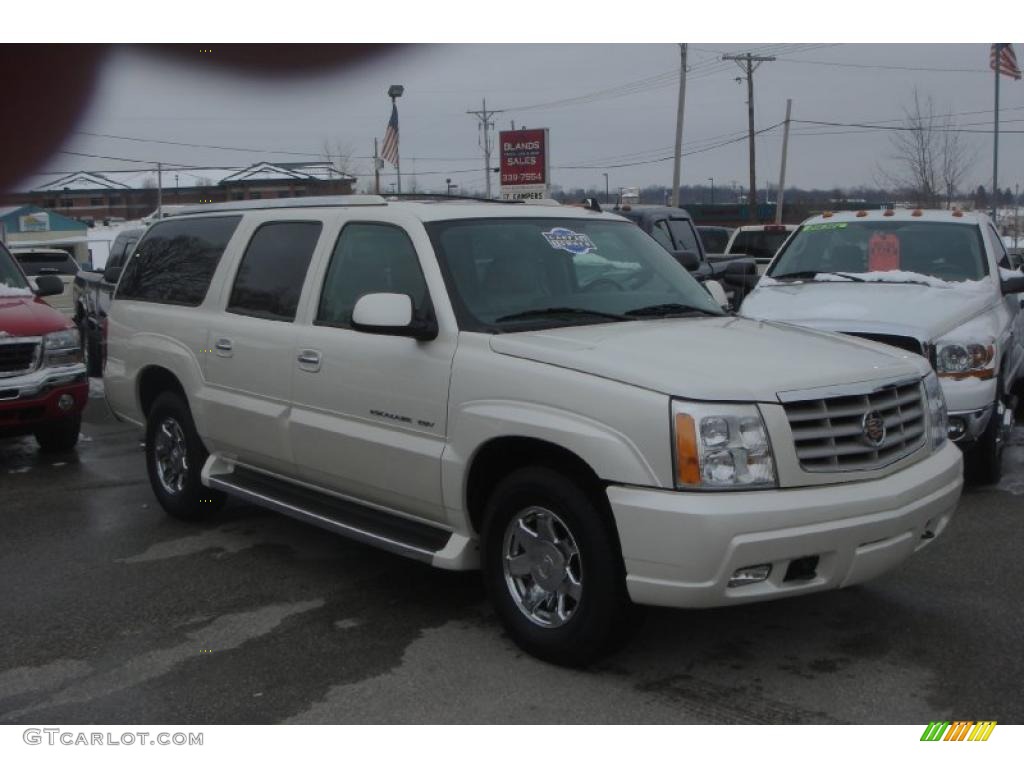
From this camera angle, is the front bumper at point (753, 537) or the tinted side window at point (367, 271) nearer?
the front bumper at point (753, 537)

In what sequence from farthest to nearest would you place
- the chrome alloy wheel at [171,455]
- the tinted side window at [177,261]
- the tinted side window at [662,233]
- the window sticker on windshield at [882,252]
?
the tinted side window at [662,233] → the window sticker on windshield at [882,252] → the chrome alloy wheel at [171,455] → the tinted side window at [177,261]

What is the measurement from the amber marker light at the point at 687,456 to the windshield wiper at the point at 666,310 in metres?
1.32

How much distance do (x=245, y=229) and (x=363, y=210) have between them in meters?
1.14

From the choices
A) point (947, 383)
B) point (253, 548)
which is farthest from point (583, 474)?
point (947, 383)

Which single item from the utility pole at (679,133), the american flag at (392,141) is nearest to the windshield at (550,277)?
the american flag at (392,141)

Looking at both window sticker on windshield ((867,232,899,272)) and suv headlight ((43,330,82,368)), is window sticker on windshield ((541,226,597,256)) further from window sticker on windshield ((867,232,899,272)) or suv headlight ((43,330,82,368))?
suv headlight ((43,330,82,368))

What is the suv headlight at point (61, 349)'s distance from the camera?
884 cm

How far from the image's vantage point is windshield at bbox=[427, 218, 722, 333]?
4922 millimetres

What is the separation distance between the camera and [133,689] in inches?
168

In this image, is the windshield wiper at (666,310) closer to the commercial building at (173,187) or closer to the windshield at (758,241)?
the windshield at (758,241)

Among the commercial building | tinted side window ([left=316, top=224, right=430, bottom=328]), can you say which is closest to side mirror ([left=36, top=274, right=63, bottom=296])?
tinted side window ([left=316, top=224, right=430, bottom=328])

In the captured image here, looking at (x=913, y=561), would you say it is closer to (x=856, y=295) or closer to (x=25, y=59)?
(x=856, y=295)

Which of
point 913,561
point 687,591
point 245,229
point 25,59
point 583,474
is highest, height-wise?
point 25,59

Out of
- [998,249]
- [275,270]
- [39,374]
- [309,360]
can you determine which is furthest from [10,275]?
[998,249]
